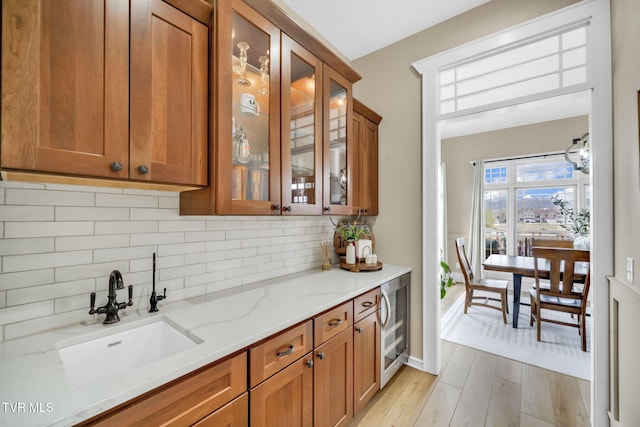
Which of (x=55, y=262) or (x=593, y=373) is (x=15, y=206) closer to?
(x=55, y=262)

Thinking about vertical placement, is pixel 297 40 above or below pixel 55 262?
above

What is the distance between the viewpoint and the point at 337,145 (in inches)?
82.6

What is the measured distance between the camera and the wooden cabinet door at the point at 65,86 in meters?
0.83

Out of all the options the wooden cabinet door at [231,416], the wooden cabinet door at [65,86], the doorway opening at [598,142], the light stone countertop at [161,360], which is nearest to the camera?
the light stone countertop at [161,360]

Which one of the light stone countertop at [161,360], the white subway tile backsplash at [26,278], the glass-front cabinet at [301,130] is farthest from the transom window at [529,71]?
the white subway tile backsplash at [26,278]

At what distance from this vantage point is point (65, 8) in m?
0.92

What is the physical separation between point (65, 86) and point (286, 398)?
60.0 inches

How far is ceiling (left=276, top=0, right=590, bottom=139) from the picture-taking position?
2160 millimetres

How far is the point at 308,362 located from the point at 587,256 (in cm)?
299

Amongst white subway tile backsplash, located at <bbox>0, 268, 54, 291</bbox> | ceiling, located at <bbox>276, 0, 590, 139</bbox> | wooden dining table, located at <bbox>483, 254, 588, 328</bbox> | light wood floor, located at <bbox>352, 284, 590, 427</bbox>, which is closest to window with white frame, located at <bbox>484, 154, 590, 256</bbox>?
wooden dining table, located at <bbox>483, 254, 588, 328</bbox>

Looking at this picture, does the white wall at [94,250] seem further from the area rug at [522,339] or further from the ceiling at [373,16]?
the area rug at [522,339]

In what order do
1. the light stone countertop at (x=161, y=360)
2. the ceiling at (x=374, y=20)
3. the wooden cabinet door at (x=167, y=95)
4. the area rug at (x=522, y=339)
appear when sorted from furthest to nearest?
the area rug at (x=522, y=339)
the ceiling at (x=374, y=20)
the wooden cabinet door at (x=167, y=95)
the light stone countertop at (x=161, y=360)

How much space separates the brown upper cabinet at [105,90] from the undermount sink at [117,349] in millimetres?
676

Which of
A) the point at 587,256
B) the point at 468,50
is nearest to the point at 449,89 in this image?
the point at 468,50
